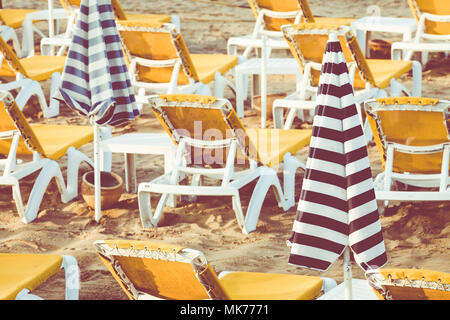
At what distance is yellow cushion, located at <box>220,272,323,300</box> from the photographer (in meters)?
4.41

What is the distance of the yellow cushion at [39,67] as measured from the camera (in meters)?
9.20

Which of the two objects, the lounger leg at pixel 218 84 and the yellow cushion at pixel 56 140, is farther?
the lounger leg at pixel 218 84

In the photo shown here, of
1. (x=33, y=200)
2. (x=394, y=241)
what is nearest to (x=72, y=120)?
(x=33, y=200)

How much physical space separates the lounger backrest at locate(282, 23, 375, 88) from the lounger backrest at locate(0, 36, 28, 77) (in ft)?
8.06

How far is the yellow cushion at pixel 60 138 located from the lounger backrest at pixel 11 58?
143 cm

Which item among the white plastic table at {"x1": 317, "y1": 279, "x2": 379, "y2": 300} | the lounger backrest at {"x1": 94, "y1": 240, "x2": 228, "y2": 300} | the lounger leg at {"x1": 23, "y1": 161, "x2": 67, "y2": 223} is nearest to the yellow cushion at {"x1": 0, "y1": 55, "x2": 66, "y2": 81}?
the lounger leg at {"x1": 23, "y1": 161, "x2": 67, "y2": 223}

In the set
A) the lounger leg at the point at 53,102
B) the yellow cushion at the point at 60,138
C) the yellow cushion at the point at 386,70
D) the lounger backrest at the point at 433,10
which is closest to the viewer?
the yellow cushion at the point at 60,138

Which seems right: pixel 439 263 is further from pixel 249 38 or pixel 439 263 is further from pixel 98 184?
pixel 249 38

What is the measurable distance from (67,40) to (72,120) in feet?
4.44

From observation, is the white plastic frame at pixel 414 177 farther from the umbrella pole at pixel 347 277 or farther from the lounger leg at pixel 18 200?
the lounger leg at pixel 18 200

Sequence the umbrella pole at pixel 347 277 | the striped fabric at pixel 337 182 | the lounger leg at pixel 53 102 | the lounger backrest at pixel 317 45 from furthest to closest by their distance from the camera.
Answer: the lounger leg at pixel 53 102 < the lounger backrest at pixel 317 45 < the umbrella pole at pixel 347 277 < the striped fabric at pixel 337 182

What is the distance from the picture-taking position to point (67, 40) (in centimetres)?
1041

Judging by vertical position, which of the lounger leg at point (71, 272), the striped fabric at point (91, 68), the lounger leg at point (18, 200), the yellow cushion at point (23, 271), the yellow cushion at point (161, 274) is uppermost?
the striped fabric at point (91, 68)

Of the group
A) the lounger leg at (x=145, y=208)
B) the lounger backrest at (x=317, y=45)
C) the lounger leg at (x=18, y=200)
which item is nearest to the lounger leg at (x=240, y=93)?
the lounger backrest at (x=317, y=45)
